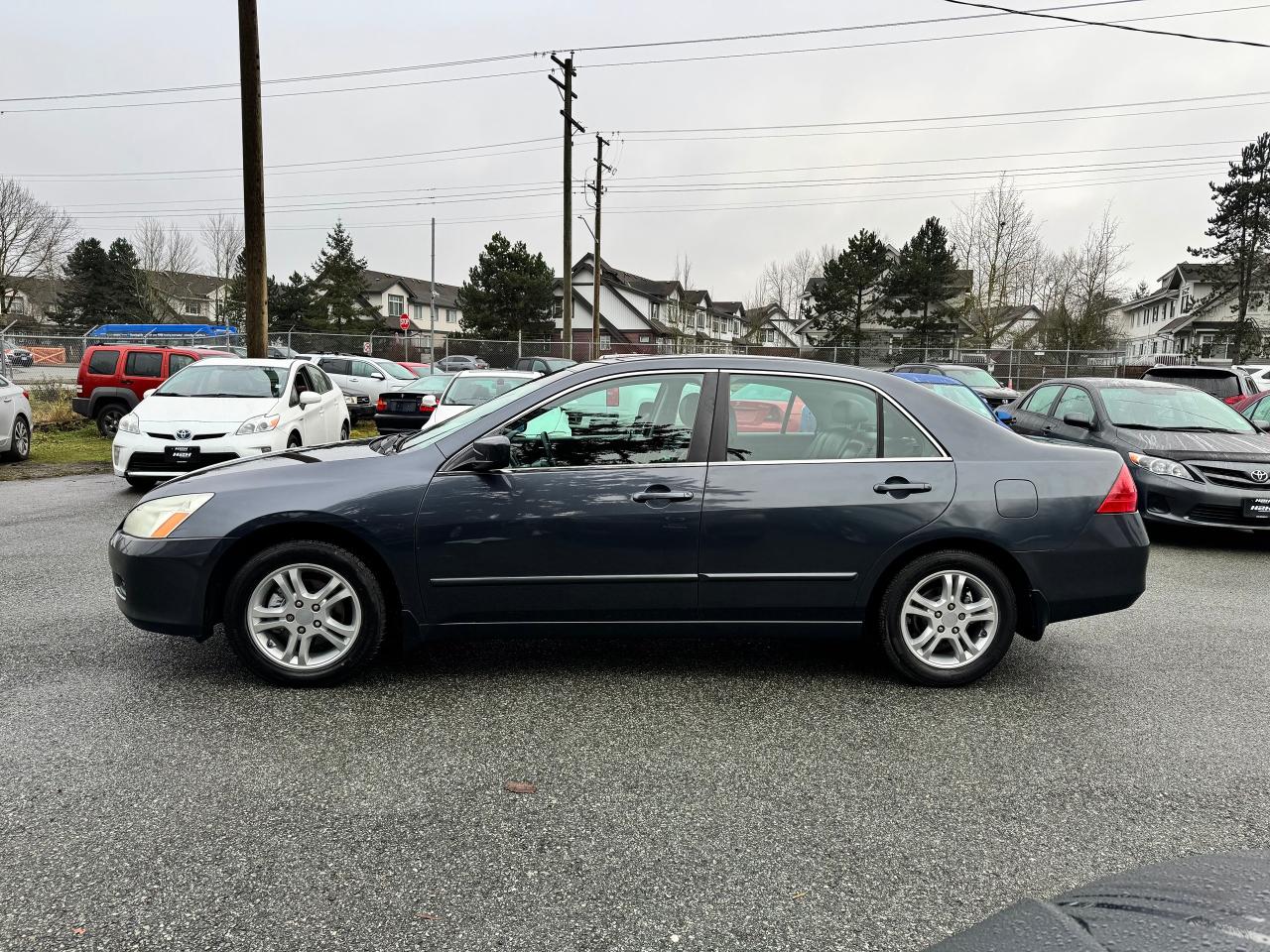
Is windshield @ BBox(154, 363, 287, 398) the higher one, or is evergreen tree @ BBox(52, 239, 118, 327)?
evergreen tree @ BBox(52, 239, 118, 327)

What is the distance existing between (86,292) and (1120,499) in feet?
252

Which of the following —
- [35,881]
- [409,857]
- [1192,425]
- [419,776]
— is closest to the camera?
[35,881]

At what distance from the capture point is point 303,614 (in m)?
3.98

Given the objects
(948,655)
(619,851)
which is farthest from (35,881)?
(948,655)

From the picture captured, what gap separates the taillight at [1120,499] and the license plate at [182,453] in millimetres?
8765

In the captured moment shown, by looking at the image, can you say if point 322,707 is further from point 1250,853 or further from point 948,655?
point 1250,853

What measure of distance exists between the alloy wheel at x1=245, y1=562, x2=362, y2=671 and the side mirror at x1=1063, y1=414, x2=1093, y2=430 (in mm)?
7994

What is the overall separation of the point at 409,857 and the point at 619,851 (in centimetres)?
66

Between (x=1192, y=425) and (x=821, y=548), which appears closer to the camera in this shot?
(x=821, y=548)

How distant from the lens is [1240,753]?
11.5 ft

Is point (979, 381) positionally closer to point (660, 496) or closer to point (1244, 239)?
point (660, 496)

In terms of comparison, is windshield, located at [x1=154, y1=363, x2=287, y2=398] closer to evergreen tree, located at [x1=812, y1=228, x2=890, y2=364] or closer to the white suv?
the white suv

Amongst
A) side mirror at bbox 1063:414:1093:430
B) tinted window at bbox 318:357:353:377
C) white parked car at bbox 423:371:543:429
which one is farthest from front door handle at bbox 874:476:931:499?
tinted window at bbox 318:357:353:377

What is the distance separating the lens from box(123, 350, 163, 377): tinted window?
14.9m
